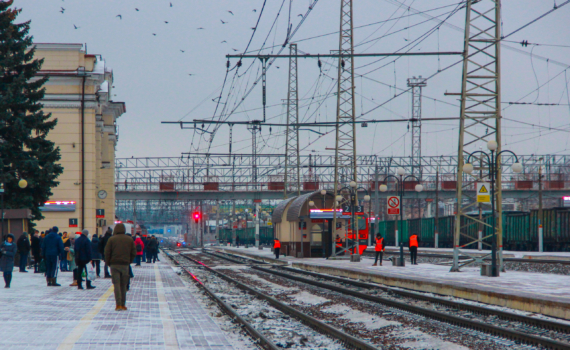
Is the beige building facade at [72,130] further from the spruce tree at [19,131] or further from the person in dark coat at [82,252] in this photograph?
the person in dark coat at [82,252]

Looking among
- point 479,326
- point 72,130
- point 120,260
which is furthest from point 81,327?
point 72,130

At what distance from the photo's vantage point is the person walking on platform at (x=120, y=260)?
46.4 ft

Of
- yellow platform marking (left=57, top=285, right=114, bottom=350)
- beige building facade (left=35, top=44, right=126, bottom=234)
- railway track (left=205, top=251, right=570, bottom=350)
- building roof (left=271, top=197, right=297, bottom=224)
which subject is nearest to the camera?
yellow platform marking (left=57, top=285, right=114, bottom=350)

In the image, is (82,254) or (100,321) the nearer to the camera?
(100,321)

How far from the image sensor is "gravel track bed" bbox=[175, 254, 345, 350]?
11192 mm

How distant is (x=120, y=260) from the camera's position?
14133 mm

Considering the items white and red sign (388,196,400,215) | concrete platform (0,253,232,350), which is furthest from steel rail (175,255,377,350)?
white and red sign (388,196,400,215)

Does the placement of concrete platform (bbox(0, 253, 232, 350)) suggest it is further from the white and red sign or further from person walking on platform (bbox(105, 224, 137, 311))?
the white and red sign

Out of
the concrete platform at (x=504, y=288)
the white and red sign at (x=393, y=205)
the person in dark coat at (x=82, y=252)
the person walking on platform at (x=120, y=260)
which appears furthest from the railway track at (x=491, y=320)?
the white and red sign at (x=393, y=205)

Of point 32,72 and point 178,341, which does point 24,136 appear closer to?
point 32,72

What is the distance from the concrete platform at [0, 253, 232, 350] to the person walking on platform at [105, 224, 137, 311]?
376mm

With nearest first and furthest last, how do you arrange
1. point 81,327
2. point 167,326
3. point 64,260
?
point 81,327 → point 167,326 → point 64,260

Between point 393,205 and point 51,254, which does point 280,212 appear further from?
point 51,254

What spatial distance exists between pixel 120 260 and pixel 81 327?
9.44 feet
